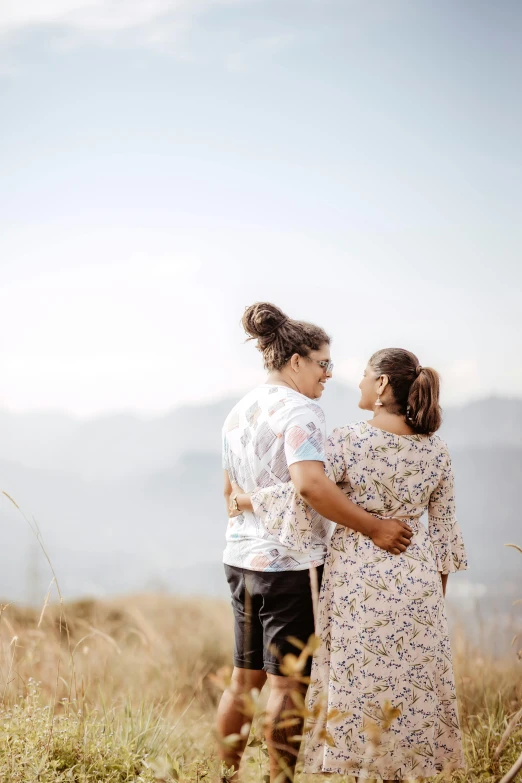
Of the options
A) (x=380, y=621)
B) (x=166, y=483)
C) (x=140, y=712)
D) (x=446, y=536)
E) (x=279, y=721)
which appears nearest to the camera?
(x=279, y=721)

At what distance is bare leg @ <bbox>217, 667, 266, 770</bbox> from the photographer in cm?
264

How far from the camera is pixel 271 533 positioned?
261 cm

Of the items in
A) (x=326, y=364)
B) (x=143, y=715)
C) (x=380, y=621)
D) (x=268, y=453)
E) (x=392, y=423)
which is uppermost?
(x=326, y=364)

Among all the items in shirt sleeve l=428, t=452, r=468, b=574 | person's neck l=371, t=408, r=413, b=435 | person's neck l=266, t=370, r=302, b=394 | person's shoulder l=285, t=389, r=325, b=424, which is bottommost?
shirt sleeve l=428, t=452, r=468, b=574

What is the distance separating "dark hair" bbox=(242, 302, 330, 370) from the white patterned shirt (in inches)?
5.9

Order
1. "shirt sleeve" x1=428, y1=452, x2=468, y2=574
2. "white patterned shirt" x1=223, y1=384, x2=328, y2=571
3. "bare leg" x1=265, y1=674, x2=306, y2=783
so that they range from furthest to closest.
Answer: "shirt sleeve" x1=428, y1=452, x2=468, y2=574, "white patterned shirt" x1=223, y1=384, x2=328, y2=571, "bare leg" x1=265, y1=674, x2=306, y2=783

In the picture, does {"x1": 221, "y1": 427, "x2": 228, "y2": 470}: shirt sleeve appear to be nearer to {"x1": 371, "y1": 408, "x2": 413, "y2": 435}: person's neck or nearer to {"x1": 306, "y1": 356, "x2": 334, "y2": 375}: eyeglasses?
{"x1": 306, "y1": 356, "x2": 334, "y2": 375}: eyeglasses

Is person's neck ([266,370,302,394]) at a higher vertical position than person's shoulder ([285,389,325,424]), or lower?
higher

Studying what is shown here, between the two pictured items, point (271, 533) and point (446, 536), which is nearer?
point (271, 533)

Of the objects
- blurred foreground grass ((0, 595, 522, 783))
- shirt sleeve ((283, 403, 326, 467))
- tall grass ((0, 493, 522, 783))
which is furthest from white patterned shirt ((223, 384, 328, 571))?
blurred foreground grass ((0, 595, 522, 783))

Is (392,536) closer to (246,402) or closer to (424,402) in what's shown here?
(424,402)

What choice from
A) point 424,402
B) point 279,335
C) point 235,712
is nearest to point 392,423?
point 424,402

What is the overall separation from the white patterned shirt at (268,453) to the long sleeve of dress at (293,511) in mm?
23

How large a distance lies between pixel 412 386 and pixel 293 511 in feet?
2.20
